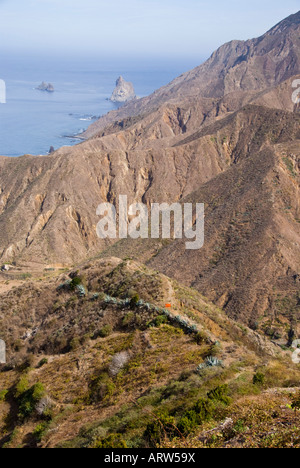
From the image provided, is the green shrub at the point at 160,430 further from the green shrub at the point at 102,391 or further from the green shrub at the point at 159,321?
the green shrub at the point at 159,321

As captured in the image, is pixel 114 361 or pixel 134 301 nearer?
pixel 114 361

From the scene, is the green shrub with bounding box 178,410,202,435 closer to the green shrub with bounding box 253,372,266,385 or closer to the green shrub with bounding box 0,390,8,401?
the green shrub with bounding box 253,372,266,385

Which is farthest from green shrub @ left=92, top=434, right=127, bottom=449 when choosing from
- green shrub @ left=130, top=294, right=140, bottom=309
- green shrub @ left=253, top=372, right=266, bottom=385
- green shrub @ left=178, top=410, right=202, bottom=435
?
green shrub @ left=130, top=294, right=140, bottom=309

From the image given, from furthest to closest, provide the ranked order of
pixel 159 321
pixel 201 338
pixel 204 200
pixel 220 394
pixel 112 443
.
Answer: pixel 204 200
pixel 159 321
pixel 201 338
pixel 220 394
pixel 112 443

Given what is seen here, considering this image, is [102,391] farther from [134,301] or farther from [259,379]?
[134,301]

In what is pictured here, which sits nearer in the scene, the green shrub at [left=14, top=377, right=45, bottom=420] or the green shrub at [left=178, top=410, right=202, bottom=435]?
the green shrub at [left=178, top=410, right=202, bottom=435]

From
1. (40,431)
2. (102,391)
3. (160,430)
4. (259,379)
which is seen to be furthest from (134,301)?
(160,430)

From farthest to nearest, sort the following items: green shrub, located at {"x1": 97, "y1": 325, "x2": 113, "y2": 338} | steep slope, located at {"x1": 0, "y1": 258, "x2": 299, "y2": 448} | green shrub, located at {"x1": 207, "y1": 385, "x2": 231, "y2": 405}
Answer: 1. green shrub, located at {"x1": 97, "y1": 325, "x2": 113, "y2": 338}
2. steep slope, located at {"x1": 0, "y1": 258, "x2": 299, "y2": 448}
3. green shrub, located at {"x1": 207, "y1": 385, "x2": 231, "y2": 405}
